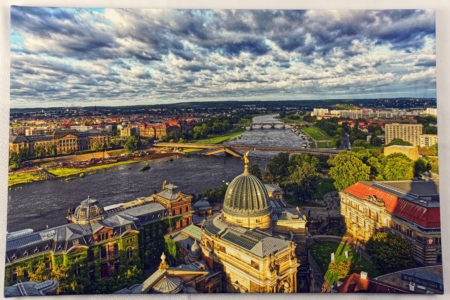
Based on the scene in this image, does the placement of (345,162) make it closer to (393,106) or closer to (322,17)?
(393,106)

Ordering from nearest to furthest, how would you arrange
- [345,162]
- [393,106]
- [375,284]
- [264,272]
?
1. [264,272]
2. [375,284]
3. [393,106]
4. [345,162]

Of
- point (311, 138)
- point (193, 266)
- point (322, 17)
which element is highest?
point (322, 17)

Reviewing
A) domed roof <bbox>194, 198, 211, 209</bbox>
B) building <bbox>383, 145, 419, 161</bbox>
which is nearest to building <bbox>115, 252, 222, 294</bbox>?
domed roof <bbox>194, 198, 211, 209</bbox>

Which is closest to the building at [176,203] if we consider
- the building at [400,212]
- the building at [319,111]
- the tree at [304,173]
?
the tree at [304,173]

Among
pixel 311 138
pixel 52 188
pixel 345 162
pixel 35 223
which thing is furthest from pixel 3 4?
pixel 345 162

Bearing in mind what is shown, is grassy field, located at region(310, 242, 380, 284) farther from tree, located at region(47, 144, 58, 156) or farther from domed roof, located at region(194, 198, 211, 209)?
tree, located at region(47, 144, 58, 156)

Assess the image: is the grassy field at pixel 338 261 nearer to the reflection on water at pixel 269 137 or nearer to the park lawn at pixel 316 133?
the reflection on water at pixel 269 137
